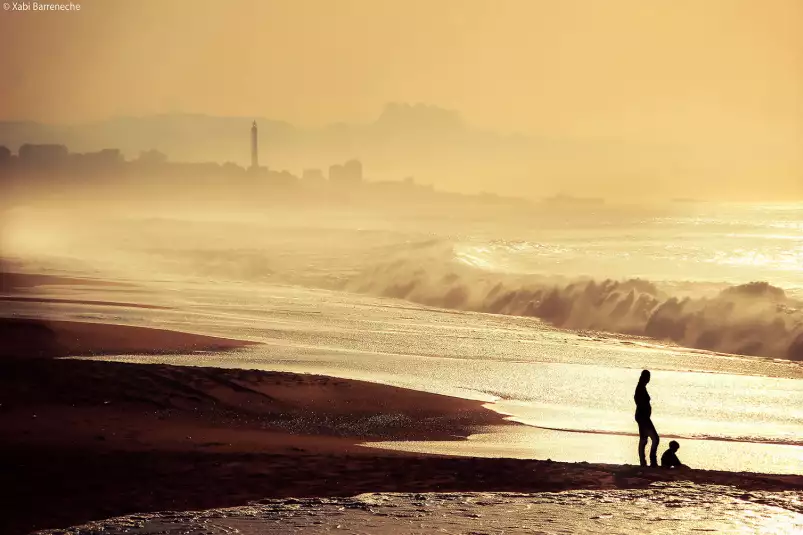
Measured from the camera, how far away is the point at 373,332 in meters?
32.2

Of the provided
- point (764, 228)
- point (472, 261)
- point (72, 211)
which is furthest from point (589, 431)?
point (72, 211)

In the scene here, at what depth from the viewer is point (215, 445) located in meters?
15.2

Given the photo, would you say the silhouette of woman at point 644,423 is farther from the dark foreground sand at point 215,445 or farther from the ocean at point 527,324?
the dark foreground sand at point 215,445

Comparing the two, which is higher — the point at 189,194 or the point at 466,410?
the point at 189,194

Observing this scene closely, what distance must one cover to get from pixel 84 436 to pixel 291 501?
14.3 feet

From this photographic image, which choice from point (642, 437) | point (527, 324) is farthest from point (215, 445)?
point (527, 324)

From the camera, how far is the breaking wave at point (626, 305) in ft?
111

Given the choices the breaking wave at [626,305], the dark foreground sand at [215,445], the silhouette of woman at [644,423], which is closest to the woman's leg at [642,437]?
the silhouette of woman at [644,423]

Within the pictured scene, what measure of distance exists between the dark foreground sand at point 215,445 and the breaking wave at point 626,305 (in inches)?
648

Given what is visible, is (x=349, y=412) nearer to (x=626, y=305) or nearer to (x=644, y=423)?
(x=644, y=423)

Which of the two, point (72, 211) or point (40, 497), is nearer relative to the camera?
point (40, 497)

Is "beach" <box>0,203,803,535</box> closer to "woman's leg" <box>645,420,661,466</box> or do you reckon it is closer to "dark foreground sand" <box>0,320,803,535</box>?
"dark foreground sand" <box>0,320,803,535</box>

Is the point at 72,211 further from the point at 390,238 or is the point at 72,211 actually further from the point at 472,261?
the point at 472,261

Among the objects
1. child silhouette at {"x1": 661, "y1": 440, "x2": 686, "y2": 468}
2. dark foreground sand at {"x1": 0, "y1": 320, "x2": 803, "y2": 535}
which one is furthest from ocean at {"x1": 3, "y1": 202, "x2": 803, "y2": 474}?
dark foreground sand at {"x1": 0, "y1": 320, "x2": 803, "y2": 535}
